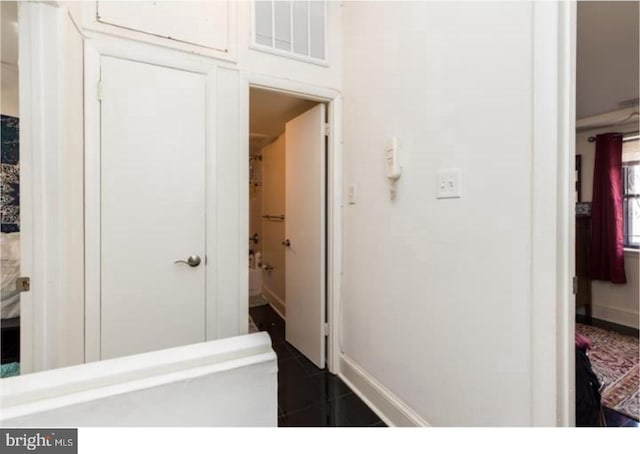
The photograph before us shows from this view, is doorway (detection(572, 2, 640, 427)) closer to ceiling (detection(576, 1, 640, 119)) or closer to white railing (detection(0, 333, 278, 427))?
ceiling (detection(576, 1, 640, 119))

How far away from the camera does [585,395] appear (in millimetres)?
1397

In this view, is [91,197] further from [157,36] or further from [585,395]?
[585,395]

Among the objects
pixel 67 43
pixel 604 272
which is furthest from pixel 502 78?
pixel 604 272

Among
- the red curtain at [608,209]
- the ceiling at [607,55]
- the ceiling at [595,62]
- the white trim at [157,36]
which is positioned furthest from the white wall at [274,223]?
the red curtain at [608,209]

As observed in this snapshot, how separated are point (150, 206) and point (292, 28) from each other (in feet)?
4.93

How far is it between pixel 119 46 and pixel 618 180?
443 centimetres

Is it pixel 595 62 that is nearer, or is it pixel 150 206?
pixel 150 206

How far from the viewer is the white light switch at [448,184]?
1332 mm

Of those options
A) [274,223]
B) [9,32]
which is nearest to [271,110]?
[274,223]

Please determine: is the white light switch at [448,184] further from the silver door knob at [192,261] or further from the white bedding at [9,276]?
the white bedding at [9,276]

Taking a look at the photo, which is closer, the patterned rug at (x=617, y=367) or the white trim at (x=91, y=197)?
the white trim at (x=91, y=197)

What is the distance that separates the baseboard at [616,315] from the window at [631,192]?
696 millimetres

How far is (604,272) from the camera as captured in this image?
327cm

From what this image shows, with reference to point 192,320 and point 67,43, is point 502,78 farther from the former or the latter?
point 192,320
